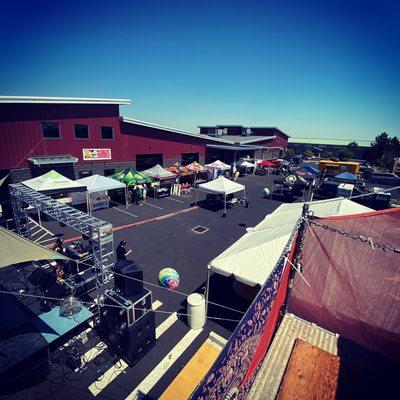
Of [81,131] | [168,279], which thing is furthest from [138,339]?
[81,131]

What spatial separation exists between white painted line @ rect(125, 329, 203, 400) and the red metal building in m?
16.9

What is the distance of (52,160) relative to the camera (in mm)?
18562

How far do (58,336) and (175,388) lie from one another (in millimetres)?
3838

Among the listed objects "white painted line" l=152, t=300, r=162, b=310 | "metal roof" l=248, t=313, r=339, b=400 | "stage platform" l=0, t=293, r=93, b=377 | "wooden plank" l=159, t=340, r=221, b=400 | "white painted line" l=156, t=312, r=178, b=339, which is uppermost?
"stage platform" l=0, t=293, r=93, b=377

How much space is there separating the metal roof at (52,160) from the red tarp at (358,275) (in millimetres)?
19349

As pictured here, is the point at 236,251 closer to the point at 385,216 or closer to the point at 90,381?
the point at 385,216

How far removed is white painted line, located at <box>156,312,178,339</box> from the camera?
312 inches

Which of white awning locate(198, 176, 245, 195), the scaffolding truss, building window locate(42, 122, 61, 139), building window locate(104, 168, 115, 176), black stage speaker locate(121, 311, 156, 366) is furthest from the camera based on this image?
building window locate(104, 168, 115, 176)

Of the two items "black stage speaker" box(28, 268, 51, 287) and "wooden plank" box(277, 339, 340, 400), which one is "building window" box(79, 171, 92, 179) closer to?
"black stage speaker" box(28, 268, 51, 287)

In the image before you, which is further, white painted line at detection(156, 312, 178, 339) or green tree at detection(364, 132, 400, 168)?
green tree at detection(364, 132, 400, 168)

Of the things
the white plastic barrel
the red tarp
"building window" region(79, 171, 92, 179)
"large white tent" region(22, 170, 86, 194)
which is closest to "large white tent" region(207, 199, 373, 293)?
the white plastic barrel

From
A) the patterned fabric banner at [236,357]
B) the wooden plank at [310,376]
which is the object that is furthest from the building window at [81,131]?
the wooden plank at [310,376]

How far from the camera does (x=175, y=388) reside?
6.11 meters

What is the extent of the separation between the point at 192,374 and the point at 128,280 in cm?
317
